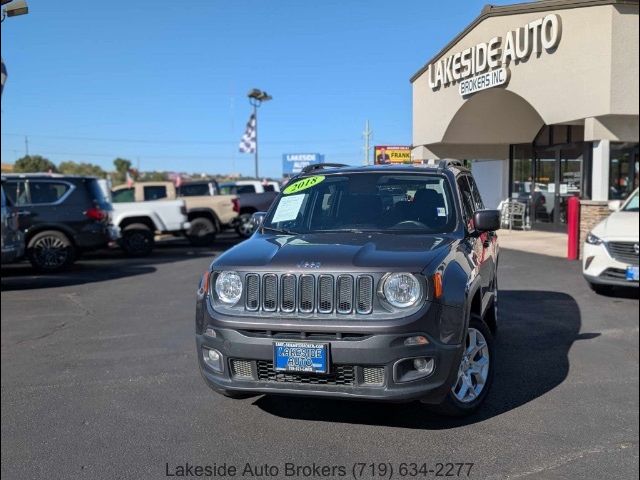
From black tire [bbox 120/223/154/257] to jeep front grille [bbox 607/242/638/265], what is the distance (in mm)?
11337

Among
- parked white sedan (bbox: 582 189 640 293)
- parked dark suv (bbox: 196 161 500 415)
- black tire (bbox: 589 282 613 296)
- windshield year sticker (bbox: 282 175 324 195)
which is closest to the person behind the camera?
parked dark suv (bbox: 196 161 500 415)

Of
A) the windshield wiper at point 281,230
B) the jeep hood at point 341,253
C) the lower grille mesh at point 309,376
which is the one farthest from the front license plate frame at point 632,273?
the lower grille mesh at point 309,376

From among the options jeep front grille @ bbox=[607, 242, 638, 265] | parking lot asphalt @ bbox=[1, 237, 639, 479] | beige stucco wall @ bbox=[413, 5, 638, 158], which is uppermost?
beige stucco wall @ bbox=[413, 5, 638, 158]

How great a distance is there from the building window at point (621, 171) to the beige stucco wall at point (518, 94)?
7.20m

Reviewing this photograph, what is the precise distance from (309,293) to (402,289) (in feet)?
1.85

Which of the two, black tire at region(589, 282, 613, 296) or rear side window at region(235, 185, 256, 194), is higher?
rear side window at region(235, 185, 256, 194)

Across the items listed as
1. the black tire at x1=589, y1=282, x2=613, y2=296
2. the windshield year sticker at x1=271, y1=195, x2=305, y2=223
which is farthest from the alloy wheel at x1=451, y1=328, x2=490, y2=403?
the black tire at x1=589, y1=282, x2=613, y2=296

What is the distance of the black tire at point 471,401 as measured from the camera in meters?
3.95

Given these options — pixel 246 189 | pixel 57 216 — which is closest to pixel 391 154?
pixel 57 216

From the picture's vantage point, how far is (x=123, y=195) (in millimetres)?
16531

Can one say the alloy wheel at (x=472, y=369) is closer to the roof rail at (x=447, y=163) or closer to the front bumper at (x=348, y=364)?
the front bumper at (x=348, y=364)

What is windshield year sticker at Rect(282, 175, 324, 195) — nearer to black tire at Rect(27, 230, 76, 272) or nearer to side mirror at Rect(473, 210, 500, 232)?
side mirror at Rect(473, 210, 500, 232)

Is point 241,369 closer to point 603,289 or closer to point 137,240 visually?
point 603,289

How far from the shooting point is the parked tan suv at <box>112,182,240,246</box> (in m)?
17.2
